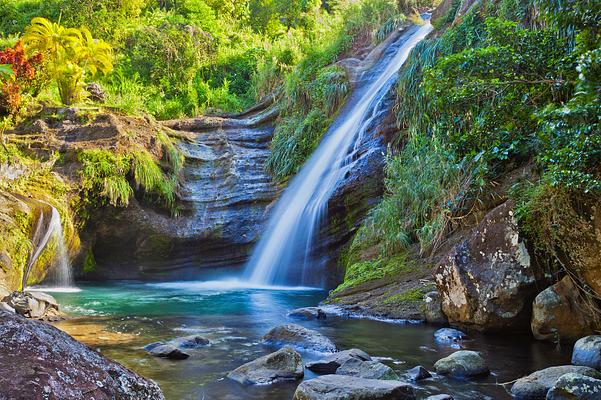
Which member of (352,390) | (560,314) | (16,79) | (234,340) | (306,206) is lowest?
(234,340)

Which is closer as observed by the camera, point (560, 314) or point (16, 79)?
point (560, 314)

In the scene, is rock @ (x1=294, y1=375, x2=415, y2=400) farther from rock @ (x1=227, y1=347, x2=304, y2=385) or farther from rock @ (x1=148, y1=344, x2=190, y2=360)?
rock @ (x1=148, y1=344, x2=190, y2=360)

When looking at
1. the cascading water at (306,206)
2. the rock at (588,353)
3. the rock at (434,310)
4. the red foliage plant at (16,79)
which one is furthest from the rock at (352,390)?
the red foliage plant at (16,79)

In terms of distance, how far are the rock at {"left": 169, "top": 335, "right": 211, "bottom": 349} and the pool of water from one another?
0.38ft

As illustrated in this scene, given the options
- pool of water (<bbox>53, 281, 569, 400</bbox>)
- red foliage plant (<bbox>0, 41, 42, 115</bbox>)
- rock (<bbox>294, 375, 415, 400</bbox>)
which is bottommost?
pool of water (<bbox>53, 281, 569, 400</bbox>)

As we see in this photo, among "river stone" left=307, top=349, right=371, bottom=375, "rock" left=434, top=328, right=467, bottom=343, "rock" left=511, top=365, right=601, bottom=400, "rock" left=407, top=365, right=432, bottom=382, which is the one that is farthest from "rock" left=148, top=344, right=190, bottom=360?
"rock" left=511, top=365, right=601, bottom=400

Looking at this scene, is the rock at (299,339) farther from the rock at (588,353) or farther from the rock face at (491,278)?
the rock at (588,353)

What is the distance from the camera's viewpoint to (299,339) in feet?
20.4

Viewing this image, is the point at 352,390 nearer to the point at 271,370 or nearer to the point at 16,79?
the point at 271,370

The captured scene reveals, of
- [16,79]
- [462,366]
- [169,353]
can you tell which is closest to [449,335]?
[462,366]

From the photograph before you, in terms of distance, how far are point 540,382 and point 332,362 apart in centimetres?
173

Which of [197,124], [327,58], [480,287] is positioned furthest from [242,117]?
[480,287]

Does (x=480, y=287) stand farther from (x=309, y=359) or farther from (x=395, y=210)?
(x=395, y=210)

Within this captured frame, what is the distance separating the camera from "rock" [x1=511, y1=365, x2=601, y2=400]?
14.6 feet
